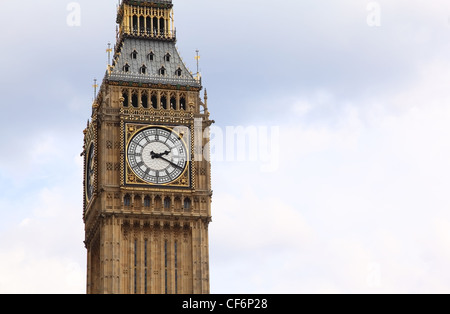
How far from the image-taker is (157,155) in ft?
427

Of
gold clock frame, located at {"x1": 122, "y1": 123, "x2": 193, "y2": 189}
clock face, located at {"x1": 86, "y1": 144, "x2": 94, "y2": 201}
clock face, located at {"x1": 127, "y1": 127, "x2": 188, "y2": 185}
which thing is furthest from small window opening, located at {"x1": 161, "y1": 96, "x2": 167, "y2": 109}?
clock face, located at {"x1": 86, "y1": 144, "x2": 94, "y2": 201}

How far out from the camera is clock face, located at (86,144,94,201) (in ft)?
437

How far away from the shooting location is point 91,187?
438ft

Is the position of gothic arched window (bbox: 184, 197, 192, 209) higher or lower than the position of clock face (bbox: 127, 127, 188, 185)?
lower

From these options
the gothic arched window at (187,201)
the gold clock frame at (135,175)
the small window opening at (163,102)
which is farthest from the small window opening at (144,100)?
the gothic arched window at (187,201)

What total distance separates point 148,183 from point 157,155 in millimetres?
2702

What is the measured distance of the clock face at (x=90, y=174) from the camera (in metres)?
133

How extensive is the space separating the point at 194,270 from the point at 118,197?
9.40m

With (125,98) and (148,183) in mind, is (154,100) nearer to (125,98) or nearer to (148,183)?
(125,98)

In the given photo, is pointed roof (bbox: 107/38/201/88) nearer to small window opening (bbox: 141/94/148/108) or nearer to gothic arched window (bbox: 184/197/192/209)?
small window opening (bbox: 141/94/148/108)

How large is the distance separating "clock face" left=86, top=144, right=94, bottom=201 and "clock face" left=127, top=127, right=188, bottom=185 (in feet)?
16.6

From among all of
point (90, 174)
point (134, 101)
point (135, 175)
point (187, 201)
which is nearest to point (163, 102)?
point (134, 101)
